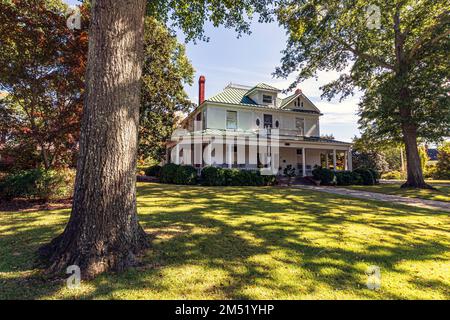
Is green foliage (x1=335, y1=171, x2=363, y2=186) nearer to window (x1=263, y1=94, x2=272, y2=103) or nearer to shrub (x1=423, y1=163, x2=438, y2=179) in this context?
window (x1=263, y1=94, x2=272, y2=103)

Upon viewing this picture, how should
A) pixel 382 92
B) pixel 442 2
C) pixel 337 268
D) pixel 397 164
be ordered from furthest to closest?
1. pixel 397 164
2. pixel 382 92
3. pixel 442 2
4. pixel 337 268

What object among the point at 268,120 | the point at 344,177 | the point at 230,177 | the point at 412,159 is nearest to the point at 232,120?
the point at 268,120

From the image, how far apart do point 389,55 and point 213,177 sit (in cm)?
1451

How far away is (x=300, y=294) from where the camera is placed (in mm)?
2715

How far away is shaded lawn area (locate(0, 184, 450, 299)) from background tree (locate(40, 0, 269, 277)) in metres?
0.32

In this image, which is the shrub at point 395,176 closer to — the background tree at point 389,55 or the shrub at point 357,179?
the shrub at point 357,179

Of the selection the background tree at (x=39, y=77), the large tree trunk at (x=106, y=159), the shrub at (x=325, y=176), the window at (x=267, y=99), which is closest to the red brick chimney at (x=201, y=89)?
the window at (x=267, y=99)

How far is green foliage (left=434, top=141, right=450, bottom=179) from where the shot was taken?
1033 inches

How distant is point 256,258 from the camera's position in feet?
12.0

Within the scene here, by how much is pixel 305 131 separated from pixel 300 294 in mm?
21656

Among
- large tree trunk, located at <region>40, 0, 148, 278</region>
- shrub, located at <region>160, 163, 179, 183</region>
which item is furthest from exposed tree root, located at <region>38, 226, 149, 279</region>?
shrub, located at <region>160, 163, 179, 183</region>

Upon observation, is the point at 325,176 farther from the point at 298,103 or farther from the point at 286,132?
the point at 298,103
